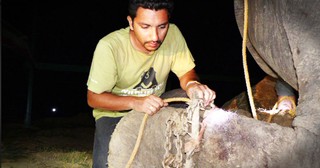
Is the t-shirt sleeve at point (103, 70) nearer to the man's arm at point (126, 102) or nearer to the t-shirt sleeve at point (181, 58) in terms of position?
the man's arm at point (126, 102)

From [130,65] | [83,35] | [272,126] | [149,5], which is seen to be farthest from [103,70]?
[83,35]

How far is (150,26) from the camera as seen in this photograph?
274cm

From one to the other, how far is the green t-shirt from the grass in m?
3.34

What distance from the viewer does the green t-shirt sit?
2.94m

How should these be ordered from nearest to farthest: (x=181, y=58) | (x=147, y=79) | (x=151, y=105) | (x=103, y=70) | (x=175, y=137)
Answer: (x=175, y=137) → (x=151, y=105) → (x=103, y=70) → (x=147, y=79) → (x=181, y=58)

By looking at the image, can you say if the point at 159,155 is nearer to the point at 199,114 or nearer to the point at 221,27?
the point at 199,114

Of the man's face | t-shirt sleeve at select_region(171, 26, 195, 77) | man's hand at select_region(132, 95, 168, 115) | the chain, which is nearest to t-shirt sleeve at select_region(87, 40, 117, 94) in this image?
the man's face

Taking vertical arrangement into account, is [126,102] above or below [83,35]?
below

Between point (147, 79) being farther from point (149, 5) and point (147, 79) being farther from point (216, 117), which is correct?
point (216, 117)

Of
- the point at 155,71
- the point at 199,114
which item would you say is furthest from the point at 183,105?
the point at 199,114

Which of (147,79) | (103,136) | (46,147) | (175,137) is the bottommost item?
(46,147)

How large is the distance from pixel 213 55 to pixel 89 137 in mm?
7525

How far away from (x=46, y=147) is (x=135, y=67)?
5.45 meters

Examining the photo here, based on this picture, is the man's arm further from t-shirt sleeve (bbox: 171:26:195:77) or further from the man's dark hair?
t-shirt sleeve (bbox: 171:26:195:77)
